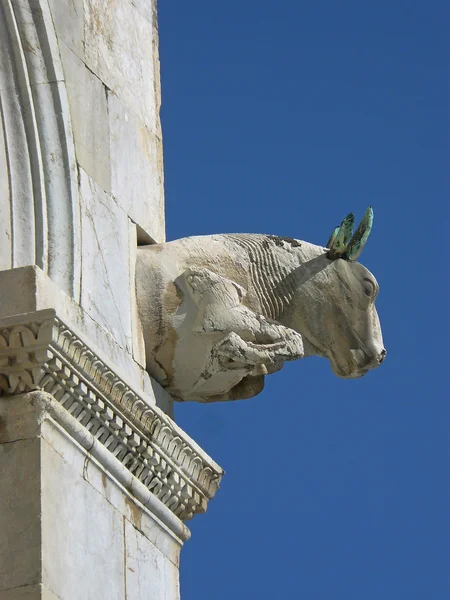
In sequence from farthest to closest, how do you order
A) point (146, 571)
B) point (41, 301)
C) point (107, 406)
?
point (146, 571)
point (107, 406)
point (41, 301)

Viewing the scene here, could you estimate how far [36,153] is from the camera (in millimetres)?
9922

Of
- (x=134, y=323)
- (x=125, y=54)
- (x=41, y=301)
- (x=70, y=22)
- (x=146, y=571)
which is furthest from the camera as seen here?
(x=125, y=54)

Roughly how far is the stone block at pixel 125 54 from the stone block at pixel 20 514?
8.56ft

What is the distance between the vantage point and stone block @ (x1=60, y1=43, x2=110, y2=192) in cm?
1034

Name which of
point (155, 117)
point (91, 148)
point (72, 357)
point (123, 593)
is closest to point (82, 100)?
point (91, 148)

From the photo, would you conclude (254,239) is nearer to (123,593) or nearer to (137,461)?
(137,461)

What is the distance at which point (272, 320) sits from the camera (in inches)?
416

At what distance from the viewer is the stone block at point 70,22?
34.3 feet

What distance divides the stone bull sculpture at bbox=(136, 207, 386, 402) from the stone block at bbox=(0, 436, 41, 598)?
1594mm

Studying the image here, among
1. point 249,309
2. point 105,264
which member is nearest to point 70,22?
point 105,264

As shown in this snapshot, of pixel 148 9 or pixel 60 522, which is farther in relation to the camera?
pixel 148 9

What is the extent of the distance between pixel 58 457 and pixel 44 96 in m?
2.04

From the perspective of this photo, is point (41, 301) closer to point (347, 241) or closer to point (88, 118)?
point (88, 118)

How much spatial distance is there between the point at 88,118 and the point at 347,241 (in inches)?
64.1
